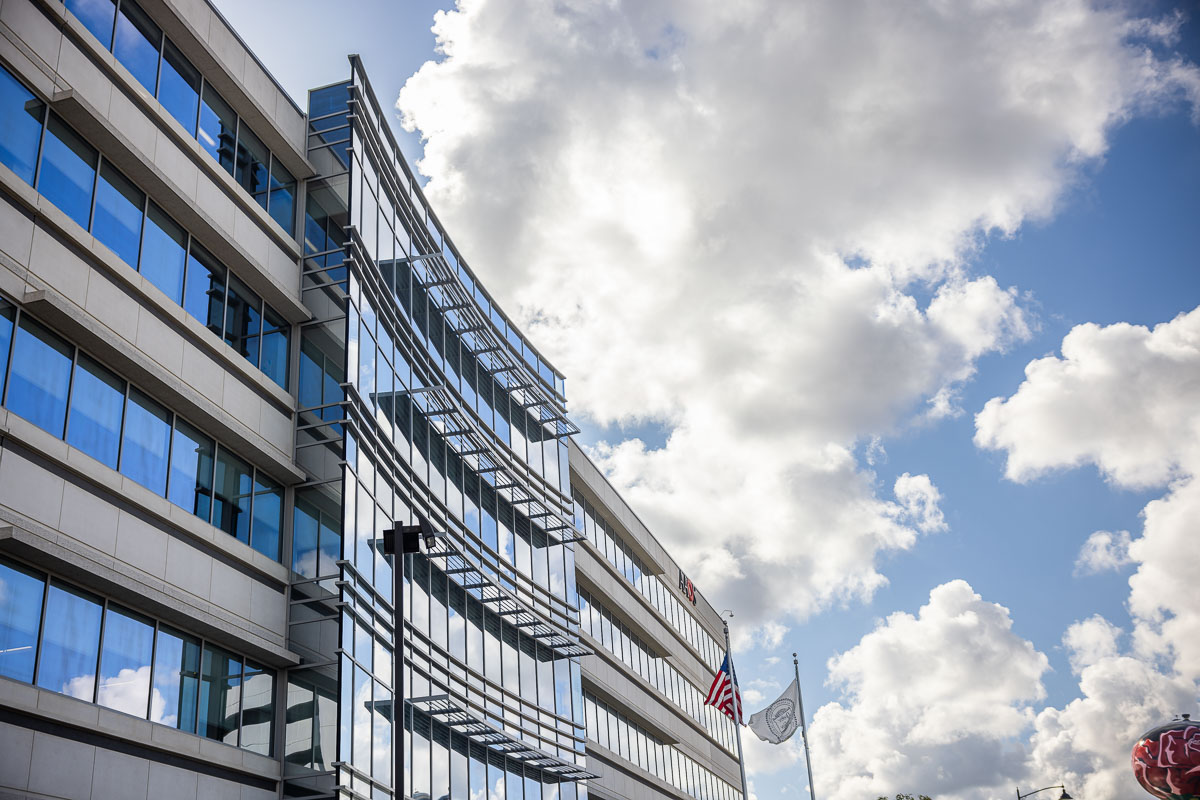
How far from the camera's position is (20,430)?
60.1 feet

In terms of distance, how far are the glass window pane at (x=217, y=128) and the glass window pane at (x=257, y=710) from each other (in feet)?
36.5

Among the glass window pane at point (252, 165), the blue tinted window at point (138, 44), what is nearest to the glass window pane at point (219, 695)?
the glass window pane at point (252, 165)

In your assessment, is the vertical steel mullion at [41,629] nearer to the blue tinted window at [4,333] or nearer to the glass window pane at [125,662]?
the glass window pane at [125,662]

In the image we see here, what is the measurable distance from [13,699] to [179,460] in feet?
21.3

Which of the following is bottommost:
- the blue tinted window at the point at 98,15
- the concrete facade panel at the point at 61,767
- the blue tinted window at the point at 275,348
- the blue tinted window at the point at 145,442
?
the concrete facade panel at the point at 61,767

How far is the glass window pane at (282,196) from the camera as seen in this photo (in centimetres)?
2738

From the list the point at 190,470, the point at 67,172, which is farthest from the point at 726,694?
the point at 67,172

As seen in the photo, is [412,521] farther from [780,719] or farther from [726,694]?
[726,694]

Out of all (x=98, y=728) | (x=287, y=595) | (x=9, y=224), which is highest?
(x=9, y=224)

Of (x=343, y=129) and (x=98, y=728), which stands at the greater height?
(x=343, y=129)

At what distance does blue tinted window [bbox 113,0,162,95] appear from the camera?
2278 cm

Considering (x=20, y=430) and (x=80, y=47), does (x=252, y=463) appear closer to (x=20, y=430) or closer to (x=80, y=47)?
(x=20, y=430)

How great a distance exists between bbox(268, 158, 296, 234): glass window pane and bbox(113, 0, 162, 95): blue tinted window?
14.1 ft

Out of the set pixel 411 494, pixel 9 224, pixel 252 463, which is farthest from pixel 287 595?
pixel 9 224
